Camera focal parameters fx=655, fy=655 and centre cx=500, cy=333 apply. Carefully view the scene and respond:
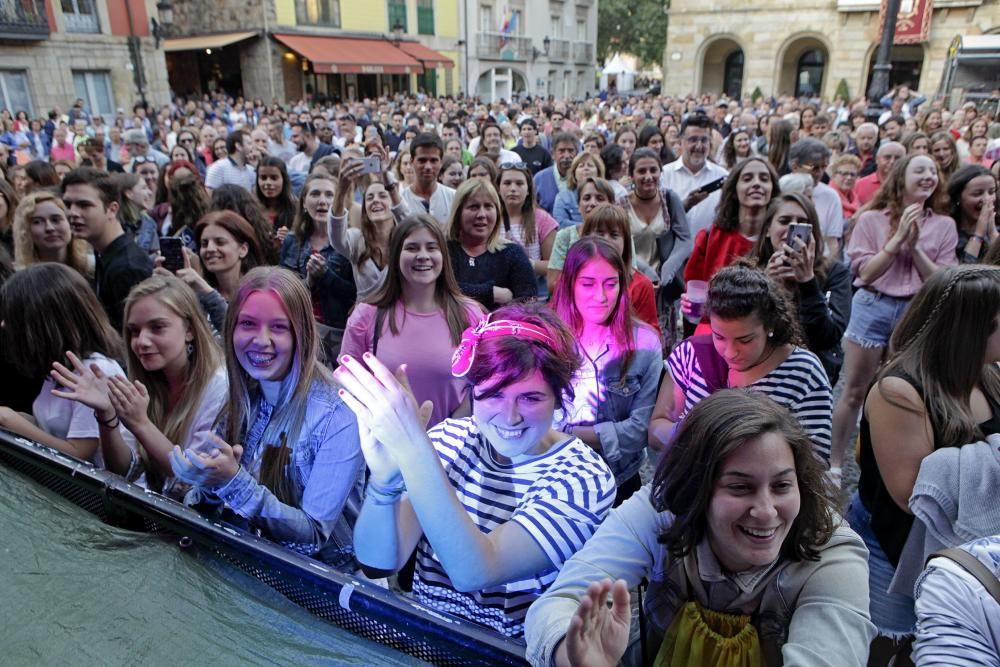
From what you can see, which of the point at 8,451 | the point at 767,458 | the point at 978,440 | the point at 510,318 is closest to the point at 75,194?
the point at 8,451

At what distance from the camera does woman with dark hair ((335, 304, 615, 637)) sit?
129 centimetres

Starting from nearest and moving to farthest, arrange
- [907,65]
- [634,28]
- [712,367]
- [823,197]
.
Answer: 1. [712,367]
2. [823,197]
3. [907,65]
4. [634,28]

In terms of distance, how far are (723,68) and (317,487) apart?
1420 inches

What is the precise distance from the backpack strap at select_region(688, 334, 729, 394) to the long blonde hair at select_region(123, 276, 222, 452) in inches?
70.5

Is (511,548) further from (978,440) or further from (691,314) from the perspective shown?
(691,314)

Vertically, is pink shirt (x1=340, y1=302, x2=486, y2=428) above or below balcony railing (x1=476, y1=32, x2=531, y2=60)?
below

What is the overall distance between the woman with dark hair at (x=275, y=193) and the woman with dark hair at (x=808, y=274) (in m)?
3.41

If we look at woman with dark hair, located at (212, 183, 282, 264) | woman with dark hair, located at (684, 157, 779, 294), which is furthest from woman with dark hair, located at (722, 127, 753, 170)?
woman with dark hair, located at (212, 183, 282, 264)

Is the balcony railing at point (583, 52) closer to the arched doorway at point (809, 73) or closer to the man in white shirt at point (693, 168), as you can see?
the arched doorway at point (809, 73)

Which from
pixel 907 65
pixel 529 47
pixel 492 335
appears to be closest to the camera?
pixel 492 335

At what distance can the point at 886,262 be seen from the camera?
3.54 meters

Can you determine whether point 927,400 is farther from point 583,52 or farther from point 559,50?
point 583,52

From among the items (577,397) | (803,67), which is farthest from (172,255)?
(803,67)

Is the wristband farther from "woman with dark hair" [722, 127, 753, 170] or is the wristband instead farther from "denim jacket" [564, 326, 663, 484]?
"woman with dark hair" [722, 127, 753, 170]
